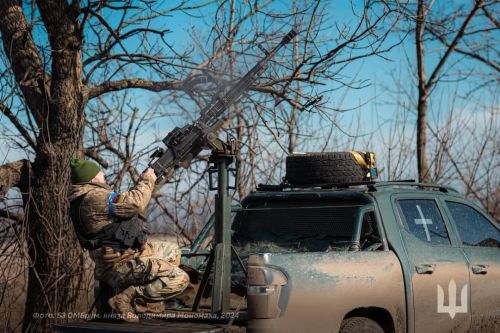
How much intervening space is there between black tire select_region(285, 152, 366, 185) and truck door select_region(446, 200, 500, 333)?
0.91 meters

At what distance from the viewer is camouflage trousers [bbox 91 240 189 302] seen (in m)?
4.96

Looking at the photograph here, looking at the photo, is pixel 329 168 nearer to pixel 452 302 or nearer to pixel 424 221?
pixel 424 221

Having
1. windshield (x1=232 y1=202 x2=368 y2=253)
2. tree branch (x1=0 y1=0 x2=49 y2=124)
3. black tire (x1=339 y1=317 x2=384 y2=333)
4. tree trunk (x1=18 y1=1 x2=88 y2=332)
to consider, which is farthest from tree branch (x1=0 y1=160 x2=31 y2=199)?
black tire (x1=339 y1=317 x2=384 y2=333)

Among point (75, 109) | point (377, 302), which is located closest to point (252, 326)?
point (377, 302)

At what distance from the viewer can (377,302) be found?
5.00 metres

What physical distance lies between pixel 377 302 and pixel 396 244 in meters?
0.54

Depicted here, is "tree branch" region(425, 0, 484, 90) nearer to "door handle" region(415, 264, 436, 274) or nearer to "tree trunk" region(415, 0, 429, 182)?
"tree trunk" region(415, 0, 429, 182)

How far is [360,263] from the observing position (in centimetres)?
495

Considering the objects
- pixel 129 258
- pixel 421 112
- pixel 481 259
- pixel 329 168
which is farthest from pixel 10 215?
pixel 421 112

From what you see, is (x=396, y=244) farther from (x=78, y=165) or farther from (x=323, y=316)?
(x=78, y=165)

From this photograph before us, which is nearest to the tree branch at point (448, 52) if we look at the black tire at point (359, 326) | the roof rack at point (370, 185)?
the roof rack at point (370, 185)

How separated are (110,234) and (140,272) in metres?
0.34

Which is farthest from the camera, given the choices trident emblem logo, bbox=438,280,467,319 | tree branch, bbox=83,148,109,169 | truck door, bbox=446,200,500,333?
tree branch, bbox=83,148,109,169

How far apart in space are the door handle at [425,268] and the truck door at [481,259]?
0.55 m
